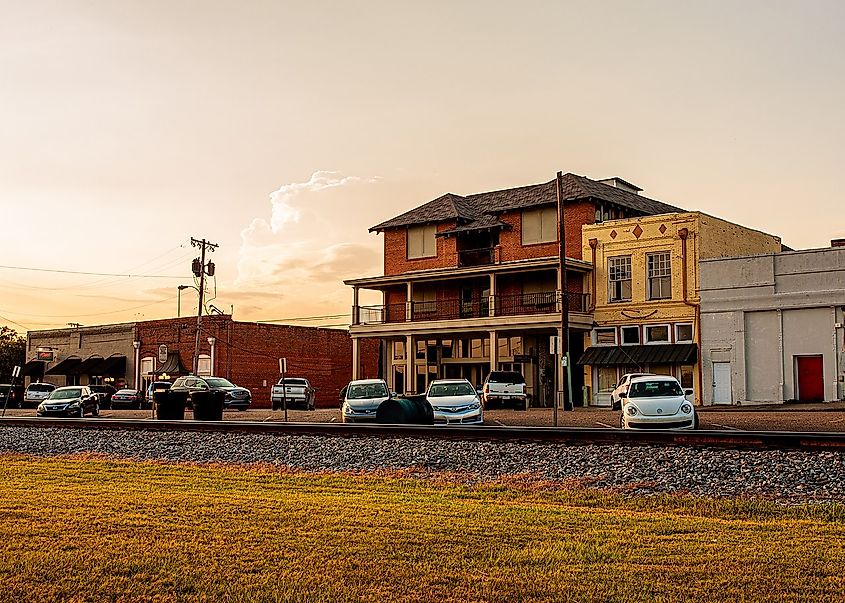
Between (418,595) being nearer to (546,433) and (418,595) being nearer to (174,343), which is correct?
(546,433)

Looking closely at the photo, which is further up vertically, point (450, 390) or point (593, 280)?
point (593, 280)

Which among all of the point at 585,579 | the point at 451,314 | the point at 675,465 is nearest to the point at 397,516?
the point at 585,579

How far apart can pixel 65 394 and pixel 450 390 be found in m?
21.6

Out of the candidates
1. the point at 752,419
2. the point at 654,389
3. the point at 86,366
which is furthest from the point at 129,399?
the point at 654,389

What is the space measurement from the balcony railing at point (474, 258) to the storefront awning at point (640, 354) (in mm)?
8567

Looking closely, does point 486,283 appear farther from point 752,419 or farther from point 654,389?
point 654,389

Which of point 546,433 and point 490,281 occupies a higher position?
point 490,281

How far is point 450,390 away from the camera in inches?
1229

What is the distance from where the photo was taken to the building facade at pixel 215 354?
64250mm

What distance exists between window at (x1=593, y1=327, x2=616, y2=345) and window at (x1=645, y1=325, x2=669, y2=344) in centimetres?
167

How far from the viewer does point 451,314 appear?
54.7m

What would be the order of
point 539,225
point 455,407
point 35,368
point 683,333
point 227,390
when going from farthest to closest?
point 35,368
point 539,225
point 227,390
point 683,333
point 455,407

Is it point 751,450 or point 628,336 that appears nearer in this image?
point 751,450

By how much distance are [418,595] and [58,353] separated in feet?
242
